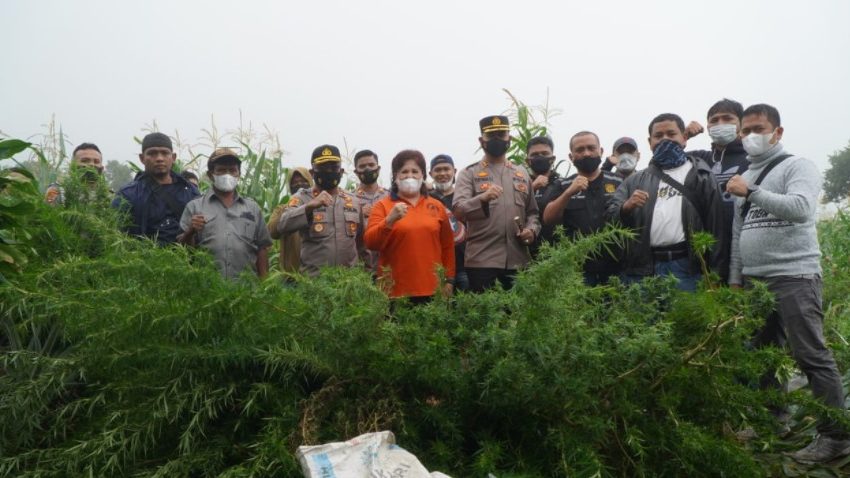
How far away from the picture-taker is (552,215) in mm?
4547

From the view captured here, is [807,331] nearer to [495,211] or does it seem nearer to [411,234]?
[495,211]

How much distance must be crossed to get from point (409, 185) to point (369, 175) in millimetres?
1121

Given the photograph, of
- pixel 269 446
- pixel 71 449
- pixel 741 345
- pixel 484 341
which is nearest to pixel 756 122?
pixel 741 345

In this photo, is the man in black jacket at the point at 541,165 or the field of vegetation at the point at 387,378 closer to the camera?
the field of vegetation at the point at 387,378

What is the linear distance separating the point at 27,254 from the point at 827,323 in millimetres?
4546

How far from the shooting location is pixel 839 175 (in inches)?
1172

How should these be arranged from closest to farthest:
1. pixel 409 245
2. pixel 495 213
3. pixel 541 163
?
1. pixel 409 245
2. pixel 495 213
3. pixel 541 163

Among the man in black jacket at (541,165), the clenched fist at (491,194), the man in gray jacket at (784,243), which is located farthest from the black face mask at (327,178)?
the man in gray jacket at (784,243)

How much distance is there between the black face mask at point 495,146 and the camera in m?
4.89

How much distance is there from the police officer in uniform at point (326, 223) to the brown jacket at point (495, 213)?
0.70 meters

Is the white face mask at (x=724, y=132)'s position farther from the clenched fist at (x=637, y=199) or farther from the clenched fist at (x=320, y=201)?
the clenched fist at (x=320, y=201)

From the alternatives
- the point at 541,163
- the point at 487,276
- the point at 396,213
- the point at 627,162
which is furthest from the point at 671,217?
the point at 396,213

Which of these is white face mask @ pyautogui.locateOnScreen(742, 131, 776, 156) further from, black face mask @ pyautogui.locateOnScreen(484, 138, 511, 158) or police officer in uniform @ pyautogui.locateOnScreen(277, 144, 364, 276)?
police officer in uniform @ pyautogui.locateOnScreen(277, 144, 364, 276)

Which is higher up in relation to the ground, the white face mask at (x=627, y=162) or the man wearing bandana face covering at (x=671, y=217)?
the white face mask at (x=627, y=162)
